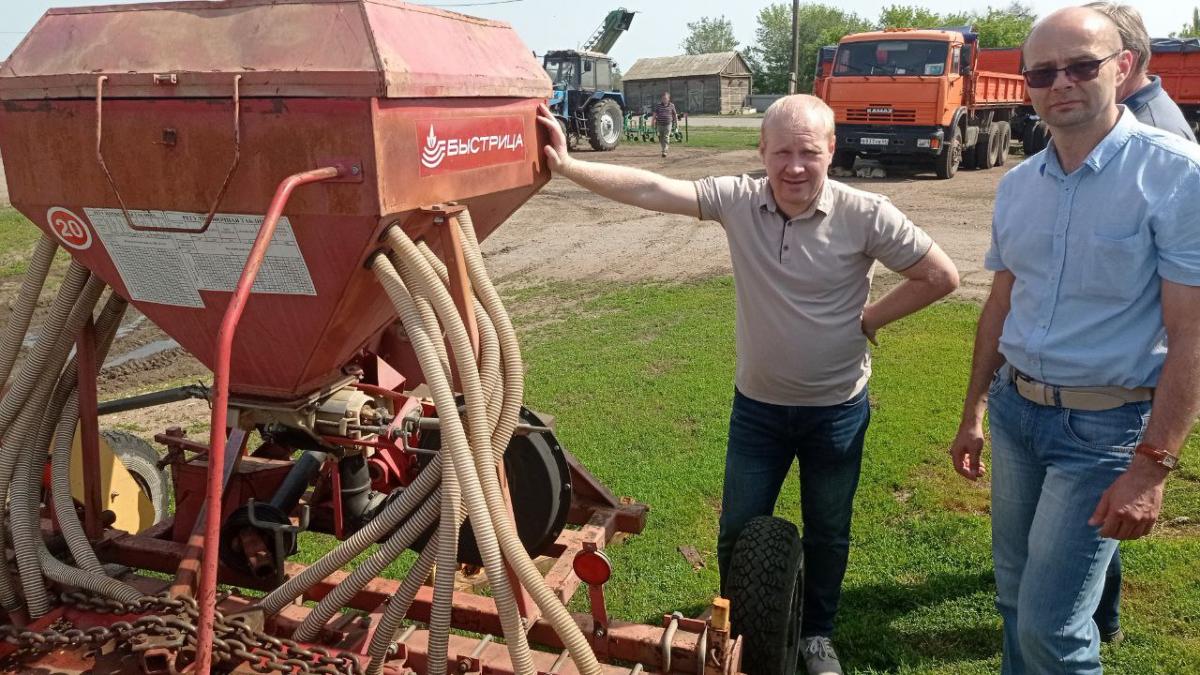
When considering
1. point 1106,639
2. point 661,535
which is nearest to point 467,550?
point 661,535

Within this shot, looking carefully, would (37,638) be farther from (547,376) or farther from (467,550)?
(547,376)

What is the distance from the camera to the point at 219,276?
2443 mm

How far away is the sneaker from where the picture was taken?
3162 mm

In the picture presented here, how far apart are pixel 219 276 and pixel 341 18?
2.43 ft

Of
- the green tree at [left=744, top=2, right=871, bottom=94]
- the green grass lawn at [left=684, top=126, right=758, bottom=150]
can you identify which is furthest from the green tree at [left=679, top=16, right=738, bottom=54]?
the green grass lawn at [left=684, top=126, right=758, bottom=150]

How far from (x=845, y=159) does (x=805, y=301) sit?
1544 centimetres

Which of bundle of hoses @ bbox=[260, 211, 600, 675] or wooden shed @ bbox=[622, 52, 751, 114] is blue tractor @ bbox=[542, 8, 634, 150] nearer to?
bundle of hoses @ bbox=[260, 211, 600, 675]

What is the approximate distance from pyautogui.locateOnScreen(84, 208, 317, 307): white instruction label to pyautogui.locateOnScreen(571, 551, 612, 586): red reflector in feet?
3.37

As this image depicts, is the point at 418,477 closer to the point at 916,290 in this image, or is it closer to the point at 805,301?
the point at 805,301

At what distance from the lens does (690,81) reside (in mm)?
48344

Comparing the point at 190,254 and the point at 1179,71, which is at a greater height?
the point at 1179,71

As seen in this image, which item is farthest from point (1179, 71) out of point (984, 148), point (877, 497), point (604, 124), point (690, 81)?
point (690, 81)

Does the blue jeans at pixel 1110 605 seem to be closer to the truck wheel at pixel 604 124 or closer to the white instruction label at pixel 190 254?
the white instruction label at pixel 190 254

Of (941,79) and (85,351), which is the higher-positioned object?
(941,79)
